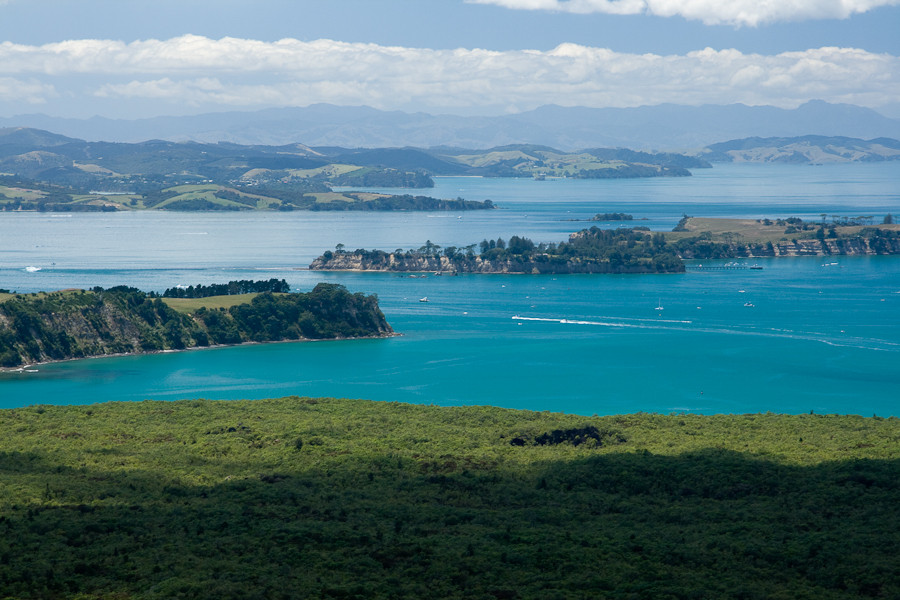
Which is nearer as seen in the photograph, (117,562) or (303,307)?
(117,562)

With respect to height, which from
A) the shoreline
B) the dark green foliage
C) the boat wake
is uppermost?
the dark green foliage

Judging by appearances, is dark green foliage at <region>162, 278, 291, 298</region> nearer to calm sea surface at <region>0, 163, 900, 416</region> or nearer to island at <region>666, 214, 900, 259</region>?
calm sea surface at <region>0, 163, 900, 416</region>

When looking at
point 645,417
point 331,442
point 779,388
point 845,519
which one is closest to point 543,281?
point 779,388

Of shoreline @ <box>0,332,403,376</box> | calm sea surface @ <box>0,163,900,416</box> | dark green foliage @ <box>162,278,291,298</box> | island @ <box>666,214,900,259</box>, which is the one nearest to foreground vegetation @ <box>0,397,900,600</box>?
calm sea surface @ <box>0,163,900,416</box>

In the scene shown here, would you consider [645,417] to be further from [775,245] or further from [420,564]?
[775,245]

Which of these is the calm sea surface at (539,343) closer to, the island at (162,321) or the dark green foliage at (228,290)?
the island at (162,321)

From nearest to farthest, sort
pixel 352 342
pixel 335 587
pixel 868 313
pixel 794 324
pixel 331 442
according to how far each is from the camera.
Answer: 1. pixel 335 587
2. pixel 331 442
3. pixel 352 342
4. pixel 794 324
5. pixel 868 313
